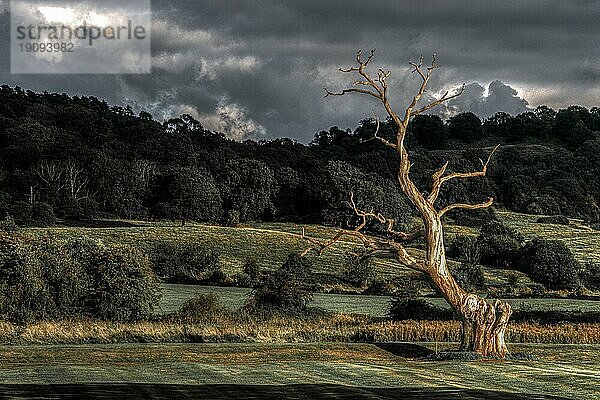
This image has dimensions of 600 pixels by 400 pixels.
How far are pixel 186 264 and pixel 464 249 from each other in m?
22.0

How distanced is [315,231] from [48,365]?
55.3 meters

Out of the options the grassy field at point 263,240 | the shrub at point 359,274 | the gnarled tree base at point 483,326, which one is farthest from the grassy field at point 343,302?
the gnarled tree base at point 483,326

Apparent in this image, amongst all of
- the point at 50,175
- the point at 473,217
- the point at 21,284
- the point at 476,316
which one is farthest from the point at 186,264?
the point at 473,217

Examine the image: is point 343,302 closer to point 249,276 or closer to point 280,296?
point 280,296

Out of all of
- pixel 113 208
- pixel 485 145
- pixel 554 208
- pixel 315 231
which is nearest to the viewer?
pixel 315 231

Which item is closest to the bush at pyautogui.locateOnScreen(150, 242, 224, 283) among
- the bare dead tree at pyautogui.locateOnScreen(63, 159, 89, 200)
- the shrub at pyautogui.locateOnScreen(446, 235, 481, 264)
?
the shrub at pyautogui.locateOnScreen(446, 235, 481, 264)

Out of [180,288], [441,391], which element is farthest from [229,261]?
[441,391]

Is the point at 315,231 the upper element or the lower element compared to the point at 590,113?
lower

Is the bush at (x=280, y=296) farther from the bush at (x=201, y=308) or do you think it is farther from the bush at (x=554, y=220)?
the bush at (x=554, y=220)

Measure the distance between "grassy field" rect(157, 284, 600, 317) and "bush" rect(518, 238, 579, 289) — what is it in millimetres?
10145

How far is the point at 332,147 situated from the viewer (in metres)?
114

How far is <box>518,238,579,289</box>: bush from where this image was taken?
56.1 metres

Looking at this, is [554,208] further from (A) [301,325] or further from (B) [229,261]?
(A) [301,325]

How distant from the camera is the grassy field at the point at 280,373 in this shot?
15.5m
